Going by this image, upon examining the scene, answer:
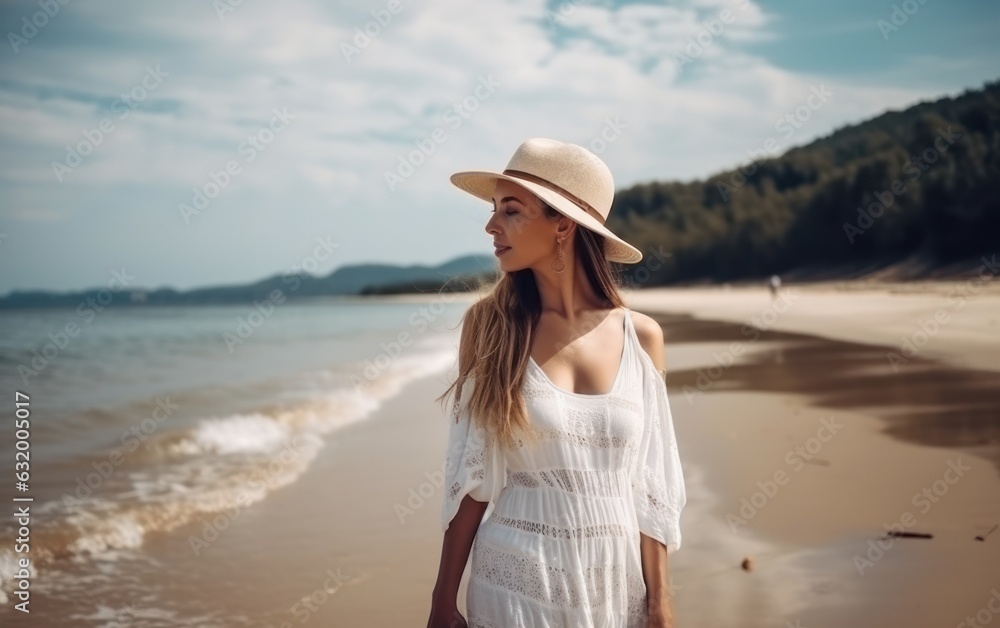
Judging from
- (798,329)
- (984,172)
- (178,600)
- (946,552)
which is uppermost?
(984,172)

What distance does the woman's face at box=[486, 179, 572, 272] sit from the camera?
2037 millimetres

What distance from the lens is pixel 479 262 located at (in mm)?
2418

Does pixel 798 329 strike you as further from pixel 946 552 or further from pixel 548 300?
pixel 548 300

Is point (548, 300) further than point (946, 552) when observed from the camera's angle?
No

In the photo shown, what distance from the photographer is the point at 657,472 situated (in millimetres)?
2121

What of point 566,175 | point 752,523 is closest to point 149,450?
point 752,523

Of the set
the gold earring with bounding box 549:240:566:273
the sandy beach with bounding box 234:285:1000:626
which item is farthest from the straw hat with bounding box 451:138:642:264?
the sandy beach with bounding box 234:285:1000:626

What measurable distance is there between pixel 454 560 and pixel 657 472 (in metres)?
0.58

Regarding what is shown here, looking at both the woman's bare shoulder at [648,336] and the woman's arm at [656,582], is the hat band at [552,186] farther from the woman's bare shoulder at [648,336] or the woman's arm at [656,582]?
the woman's arm at [656,582]

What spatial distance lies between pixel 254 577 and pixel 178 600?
47 centimetres

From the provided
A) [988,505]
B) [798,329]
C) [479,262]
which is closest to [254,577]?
[479,262]

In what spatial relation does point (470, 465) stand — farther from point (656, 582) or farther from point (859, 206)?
point (859, 206)

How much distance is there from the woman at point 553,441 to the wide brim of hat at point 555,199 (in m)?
0.01

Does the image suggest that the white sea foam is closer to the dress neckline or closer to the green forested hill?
the dress neckline
